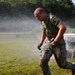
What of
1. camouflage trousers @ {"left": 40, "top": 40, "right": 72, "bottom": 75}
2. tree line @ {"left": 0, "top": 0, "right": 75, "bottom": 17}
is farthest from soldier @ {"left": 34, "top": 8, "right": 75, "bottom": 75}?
tree line @ {"left": 0, "top": 0, "right": 75, "bottom": 17}

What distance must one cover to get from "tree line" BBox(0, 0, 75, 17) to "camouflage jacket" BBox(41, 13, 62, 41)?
2083 inches

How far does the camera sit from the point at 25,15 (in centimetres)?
6800

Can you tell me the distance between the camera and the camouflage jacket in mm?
6370

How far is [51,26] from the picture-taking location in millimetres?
6453

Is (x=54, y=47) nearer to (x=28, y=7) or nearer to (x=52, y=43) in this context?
(x=52, y=43)

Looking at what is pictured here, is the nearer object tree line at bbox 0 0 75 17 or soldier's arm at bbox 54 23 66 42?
soldier's arm at bbox 54 23 66 42

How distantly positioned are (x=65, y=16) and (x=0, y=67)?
70.6 metres

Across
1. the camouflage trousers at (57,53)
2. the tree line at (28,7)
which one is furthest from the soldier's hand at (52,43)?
the tree line at (28,7)

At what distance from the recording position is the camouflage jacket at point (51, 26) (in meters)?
6.37

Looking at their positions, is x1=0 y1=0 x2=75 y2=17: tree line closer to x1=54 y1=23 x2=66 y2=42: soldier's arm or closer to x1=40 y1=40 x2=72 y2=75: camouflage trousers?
x1=40 y1=40 x2=72 y2=75: camouflage trousers

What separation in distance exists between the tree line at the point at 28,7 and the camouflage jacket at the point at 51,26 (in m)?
52.9

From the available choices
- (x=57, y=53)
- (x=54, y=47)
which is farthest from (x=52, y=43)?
(x=57, y=53)

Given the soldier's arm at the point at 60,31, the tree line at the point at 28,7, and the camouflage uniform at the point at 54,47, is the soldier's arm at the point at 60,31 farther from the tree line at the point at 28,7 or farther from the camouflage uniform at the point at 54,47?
the tree line at the point at 28,7

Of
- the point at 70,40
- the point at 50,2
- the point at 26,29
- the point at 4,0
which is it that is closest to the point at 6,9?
the point at 4,0
